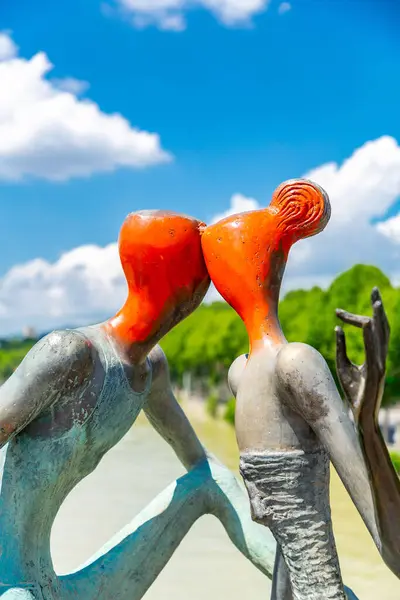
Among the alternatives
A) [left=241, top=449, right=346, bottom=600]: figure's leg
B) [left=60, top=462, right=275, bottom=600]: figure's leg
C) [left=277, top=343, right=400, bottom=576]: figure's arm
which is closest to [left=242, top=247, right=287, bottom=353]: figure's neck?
[left=277, top=343, right=400, bottom=576]: figure's arm

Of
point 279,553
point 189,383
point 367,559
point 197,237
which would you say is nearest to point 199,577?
point 367,559

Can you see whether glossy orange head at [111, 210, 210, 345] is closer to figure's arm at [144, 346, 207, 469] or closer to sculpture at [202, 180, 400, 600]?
sculpture at [202, 180, 400, 600]

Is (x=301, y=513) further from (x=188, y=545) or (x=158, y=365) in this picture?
(x=188, y=545)

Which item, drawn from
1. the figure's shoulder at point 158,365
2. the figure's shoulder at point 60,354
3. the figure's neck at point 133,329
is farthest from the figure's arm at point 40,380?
the figure's shoulder at point 158,365

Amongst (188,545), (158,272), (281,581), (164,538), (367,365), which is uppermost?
(158,272)

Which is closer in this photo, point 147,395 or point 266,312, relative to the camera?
point 266,312

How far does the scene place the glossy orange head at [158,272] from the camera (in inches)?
103

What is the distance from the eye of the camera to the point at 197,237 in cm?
264

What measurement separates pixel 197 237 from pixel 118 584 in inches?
52.1

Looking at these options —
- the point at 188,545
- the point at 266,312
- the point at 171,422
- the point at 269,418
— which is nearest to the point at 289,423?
the point at 269,418

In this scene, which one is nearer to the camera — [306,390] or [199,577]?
[306,390]

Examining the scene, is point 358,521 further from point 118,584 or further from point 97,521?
point 118,584

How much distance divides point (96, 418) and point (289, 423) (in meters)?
0.68

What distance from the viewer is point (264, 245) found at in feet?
8.21
